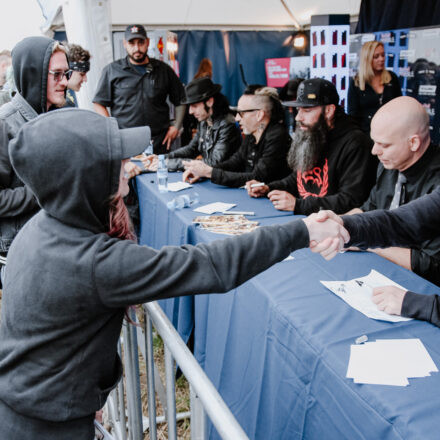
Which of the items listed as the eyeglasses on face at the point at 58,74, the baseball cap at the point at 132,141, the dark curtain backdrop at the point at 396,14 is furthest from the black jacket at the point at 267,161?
the dark curtain backdrop at the point at 396,14

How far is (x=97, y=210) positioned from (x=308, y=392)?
0.89 meters

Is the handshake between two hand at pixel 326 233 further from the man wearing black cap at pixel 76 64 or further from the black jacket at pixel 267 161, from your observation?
the man wearing black cap at pixel 76 64

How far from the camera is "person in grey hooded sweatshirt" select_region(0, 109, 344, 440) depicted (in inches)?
40.8

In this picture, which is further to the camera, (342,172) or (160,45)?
(160,45)

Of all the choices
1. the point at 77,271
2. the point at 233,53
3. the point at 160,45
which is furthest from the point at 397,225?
the point at 233,53

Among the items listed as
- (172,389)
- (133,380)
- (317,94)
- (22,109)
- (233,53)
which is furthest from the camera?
(233,53)

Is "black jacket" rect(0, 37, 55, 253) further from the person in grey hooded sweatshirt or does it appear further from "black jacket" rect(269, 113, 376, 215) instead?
"black jacket" rect(269, 113, 376, 215)

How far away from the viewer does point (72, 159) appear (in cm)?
101

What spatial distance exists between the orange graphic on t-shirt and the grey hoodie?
6.72 ft

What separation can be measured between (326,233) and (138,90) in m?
4.10

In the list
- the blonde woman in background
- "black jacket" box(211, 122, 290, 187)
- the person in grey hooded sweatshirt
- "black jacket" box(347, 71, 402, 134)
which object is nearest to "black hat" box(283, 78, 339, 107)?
"black jacket" box(211, 122, 290, 187)

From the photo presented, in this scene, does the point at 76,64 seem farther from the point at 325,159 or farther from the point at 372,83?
the point at 372,83

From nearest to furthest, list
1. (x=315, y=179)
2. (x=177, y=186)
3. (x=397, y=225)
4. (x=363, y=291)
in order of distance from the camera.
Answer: (x=363, y=291) → (x=397, y=225) → (x=315, y=179) → (x=177, y=186)

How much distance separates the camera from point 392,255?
83.0 inches
